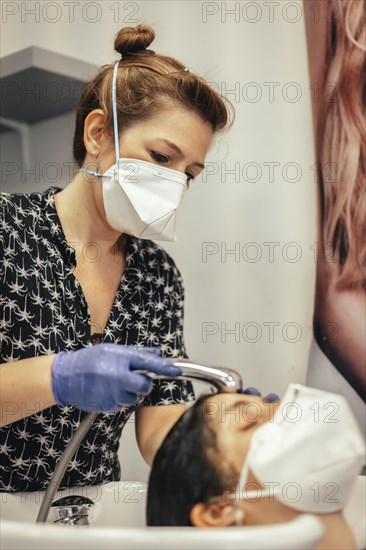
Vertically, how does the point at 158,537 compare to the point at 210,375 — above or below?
below

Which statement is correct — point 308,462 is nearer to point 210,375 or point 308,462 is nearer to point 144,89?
point 210,375

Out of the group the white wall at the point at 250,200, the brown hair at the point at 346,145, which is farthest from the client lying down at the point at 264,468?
the white wall at the point at 250,200

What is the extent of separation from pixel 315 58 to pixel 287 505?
4.35 ft

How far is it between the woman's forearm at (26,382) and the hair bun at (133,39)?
86cm

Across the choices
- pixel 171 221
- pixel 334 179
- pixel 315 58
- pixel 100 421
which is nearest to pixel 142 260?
pixel 171 221

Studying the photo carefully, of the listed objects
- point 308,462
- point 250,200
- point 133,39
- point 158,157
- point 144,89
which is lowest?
point 308,462

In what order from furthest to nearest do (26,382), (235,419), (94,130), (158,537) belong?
(94,130) < (26,382) < (235,419) < (158,537)

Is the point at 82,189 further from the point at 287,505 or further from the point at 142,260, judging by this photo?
the point at 287,505

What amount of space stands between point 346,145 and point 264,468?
42.8 inches

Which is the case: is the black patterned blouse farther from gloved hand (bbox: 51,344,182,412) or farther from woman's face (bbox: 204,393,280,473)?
woman's face (bbox: 204,393,280,473)

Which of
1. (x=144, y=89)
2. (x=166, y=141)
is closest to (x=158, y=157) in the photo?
(x=166, y=141)

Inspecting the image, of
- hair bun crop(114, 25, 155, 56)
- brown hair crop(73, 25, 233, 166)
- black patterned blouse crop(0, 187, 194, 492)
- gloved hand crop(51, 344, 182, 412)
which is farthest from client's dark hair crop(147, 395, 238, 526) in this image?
hair bun crop(114, 25, 155, 56)

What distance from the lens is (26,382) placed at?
1389 mm

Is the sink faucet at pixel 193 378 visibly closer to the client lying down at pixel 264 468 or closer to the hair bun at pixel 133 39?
the client lying down at pixel 264 468
